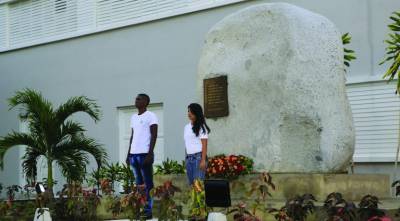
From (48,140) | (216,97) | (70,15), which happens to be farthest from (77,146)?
(70,15)

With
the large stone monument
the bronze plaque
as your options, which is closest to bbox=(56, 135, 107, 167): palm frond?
the bronze plaque

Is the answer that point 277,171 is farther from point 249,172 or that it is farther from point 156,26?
point 156,26

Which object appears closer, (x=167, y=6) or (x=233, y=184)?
(x=233, y=184)

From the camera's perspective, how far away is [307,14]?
9.55 meters

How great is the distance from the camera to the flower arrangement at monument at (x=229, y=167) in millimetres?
9219

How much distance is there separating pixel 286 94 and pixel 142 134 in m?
1.92

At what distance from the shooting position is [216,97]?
999 cm

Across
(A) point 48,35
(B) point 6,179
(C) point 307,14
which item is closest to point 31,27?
(A) point 48,35

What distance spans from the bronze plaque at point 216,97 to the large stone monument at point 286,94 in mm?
34

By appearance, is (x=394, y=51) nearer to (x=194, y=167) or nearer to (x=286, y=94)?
(x=286, y=94)

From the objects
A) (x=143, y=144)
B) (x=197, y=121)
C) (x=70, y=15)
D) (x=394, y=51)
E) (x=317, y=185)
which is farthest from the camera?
(x=70, y=15)

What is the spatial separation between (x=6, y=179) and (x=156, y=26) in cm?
620

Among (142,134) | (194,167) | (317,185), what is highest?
(142,134)

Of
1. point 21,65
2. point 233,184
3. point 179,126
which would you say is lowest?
point 233,184
